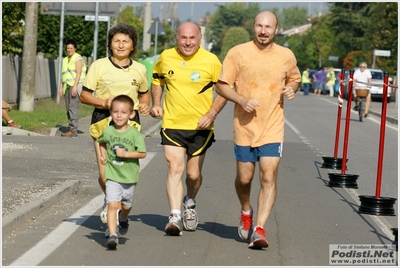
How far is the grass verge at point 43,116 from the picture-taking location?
20156 mm

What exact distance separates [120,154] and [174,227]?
3.02ft

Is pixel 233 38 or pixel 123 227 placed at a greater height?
pixel 233 38

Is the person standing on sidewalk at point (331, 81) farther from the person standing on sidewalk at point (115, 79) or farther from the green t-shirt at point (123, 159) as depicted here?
the green t-shirt at point (123, 159)

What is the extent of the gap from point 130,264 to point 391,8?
52621mm

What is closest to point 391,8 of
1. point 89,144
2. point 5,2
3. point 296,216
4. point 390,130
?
point 390,130

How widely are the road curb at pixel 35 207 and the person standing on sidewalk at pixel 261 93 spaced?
204cm

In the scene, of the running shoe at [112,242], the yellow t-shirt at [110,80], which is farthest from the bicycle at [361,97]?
the running shoe at [112,242]

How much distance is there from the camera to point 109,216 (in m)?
7.75

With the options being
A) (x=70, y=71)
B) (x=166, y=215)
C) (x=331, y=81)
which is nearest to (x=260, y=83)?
(x=166, y=215)

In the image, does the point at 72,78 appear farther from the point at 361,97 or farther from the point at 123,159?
the point at 361,97

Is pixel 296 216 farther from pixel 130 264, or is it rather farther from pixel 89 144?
pixel 89 144

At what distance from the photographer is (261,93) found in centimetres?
802

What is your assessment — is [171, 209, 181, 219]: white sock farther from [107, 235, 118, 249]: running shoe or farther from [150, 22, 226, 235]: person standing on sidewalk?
[107, 235, 118, 249]: running shoe

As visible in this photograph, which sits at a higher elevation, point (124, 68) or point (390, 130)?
point (124, 68)
